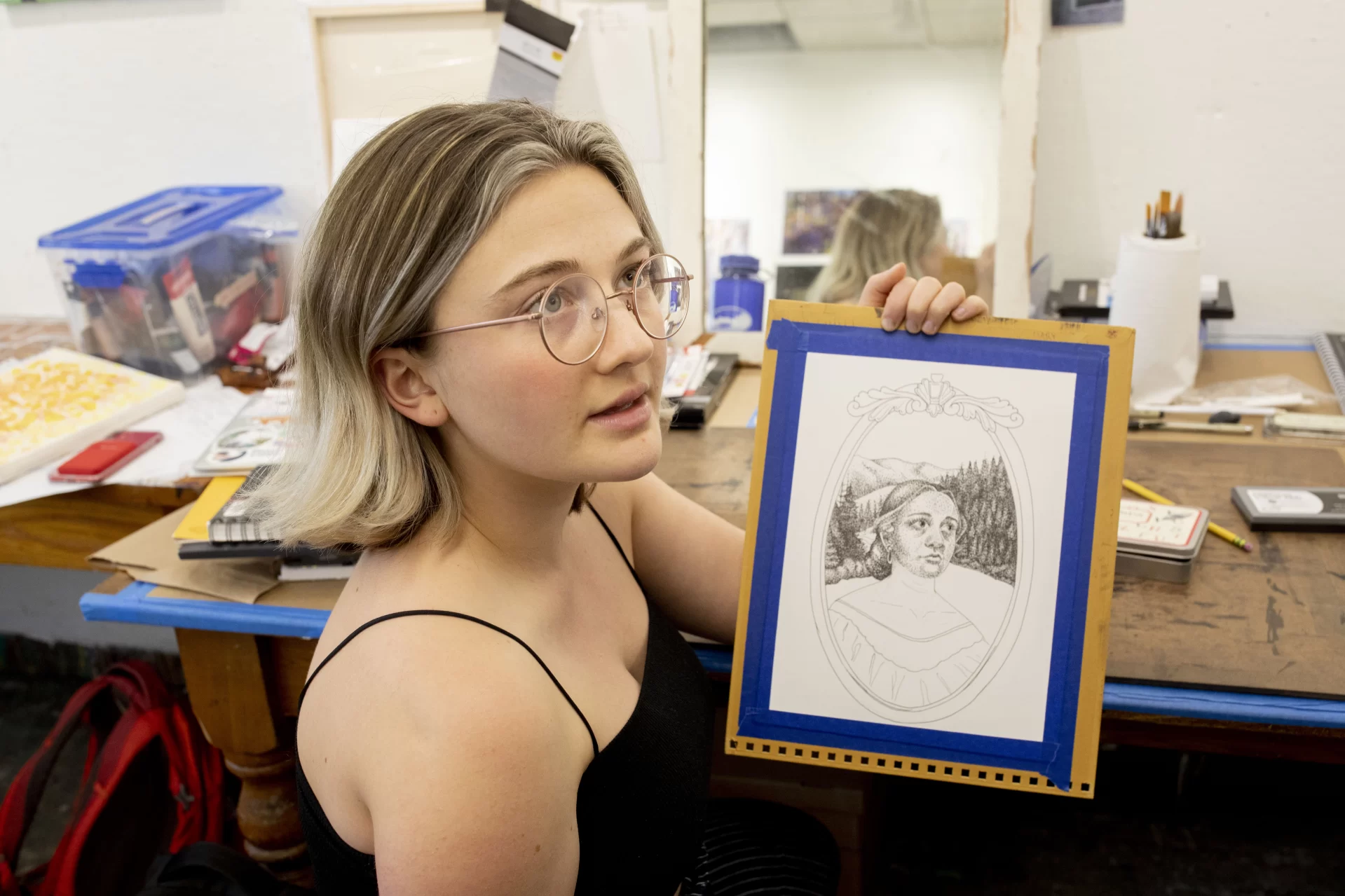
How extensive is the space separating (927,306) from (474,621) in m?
0.48

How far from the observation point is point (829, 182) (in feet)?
5.55

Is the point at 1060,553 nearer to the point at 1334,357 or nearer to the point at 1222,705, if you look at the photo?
the point at 1222,705

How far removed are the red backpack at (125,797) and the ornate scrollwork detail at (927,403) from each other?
1.32 metres

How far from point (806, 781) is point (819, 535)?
519 millimetres

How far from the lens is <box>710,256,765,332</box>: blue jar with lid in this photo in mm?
1779

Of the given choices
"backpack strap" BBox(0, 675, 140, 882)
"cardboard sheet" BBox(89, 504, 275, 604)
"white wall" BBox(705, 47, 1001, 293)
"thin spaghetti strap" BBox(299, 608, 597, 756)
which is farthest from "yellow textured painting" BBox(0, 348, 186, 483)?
"white wall" BBox(705, 47, 1001, 293)

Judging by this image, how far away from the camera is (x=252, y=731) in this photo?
1.20 m

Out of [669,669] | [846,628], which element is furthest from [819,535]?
[669,669]

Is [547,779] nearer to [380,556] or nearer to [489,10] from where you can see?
[380,556]

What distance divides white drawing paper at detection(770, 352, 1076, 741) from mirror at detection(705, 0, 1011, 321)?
809mm

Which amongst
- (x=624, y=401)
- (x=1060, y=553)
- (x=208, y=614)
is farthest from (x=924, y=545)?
(x=208, y=614)

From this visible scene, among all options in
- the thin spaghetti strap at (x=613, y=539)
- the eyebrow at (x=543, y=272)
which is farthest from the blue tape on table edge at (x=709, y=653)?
the eyebrow at (x=543, y=272)

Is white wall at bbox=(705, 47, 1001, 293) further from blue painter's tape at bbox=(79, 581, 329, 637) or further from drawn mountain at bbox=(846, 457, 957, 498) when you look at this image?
blue painter's tape at bbox=(79, 581, 329, 637)

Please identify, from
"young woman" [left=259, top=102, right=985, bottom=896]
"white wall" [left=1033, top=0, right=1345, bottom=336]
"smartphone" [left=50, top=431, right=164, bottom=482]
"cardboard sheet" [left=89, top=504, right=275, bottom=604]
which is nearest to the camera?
"young woman" [left=259, top=102, right=985, bottom=896]
